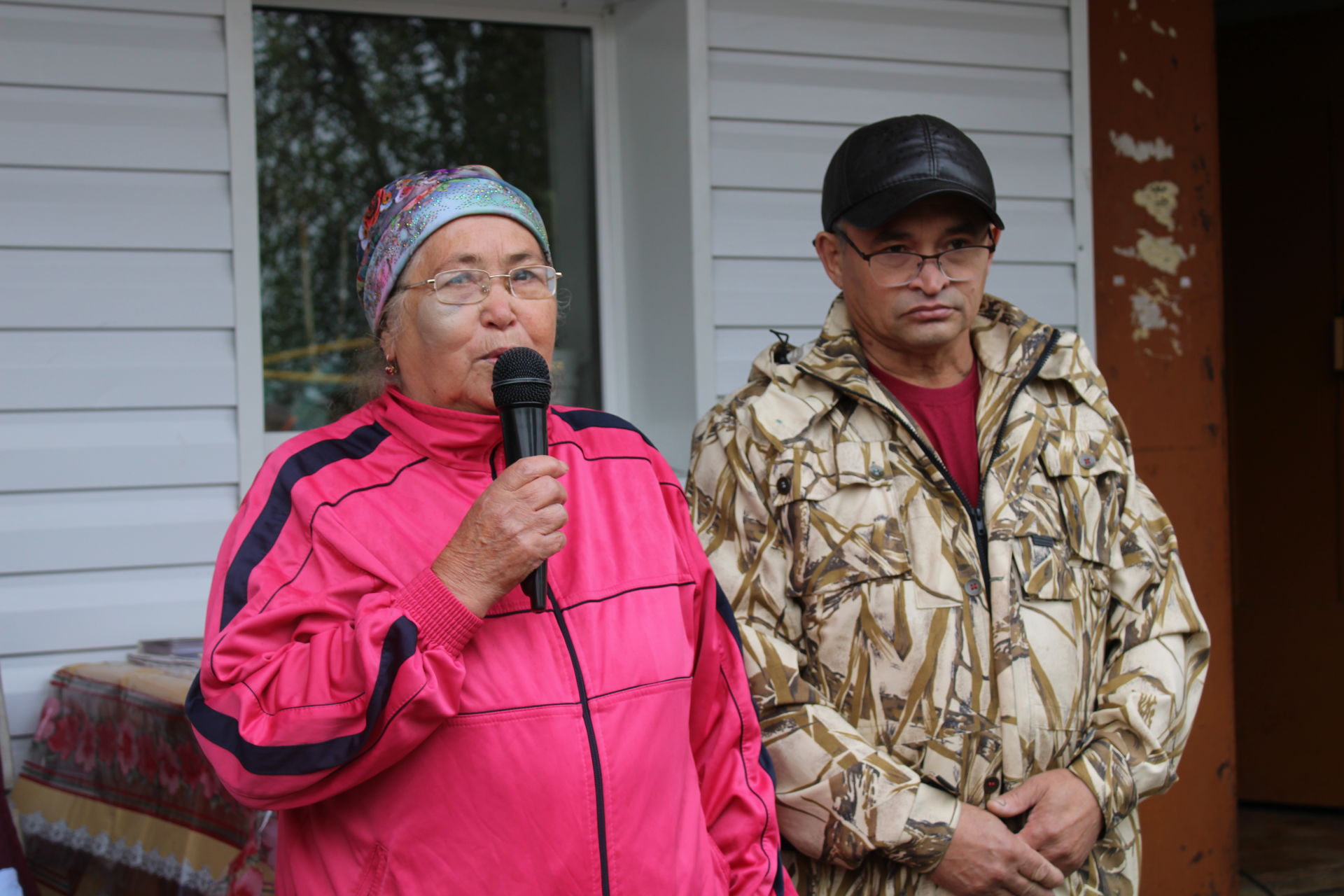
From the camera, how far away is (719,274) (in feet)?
11.0

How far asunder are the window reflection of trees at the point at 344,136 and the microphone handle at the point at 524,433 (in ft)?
6.73

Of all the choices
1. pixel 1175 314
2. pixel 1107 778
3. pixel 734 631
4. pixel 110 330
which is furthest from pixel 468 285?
pixel 1175 314

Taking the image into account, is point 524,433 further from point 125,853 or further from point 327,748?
point 125,853

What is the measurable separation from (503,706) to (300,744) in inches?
10.4

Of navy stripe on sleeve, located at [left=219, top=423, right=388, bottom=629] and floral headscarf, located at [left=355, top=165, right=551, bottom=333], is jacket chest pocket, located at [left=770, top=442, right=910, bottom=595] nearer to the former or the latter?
floral headscarf, located at [left=355, top=165, right=551, bottom=333]

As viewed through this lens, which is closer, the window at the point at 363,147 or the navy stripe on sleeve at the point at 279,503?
the navy stripe on sleeve at the point at 279,503

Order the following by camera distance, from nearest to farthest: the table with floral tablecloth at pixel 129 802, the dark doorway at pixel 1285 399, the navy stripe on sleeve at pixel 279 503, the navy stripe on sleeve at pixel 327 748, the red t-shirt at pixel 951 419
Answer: the navy stripe on sleeve at pixel 327 748
the navy stripe on sleeve at pixel 279 503
the red t-shirt at pixel 951 419
the table with floral tablecloth at pixel 129 802
the dark doorway at pixel 1285 399

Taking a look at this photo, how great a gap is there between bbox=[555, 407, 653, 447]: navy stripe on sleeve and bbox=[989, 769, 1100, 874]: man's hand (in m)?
0.91

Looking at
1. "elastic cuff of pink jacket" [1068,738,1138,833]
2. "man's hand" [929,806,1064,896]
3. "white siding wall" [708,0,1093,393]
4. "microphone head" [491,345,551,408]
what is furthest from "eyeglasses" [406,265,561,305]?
"white siding wall" [708,0,1093,393]

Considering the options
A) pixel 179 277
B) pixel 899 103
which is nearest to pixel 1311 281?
pixel 899 103

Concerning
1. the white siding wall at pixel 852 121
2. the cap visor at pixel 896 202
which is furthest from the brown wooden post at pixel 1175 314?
the cap visor at pixel 896 202

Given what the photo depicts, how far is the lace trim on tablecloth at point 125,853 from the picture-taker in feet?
7.88

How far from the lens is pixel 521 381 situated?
63.4 inches

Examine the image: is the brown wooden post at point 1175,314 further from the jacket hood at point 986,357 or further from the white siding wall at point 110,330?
the white siding wall at point 110,330
